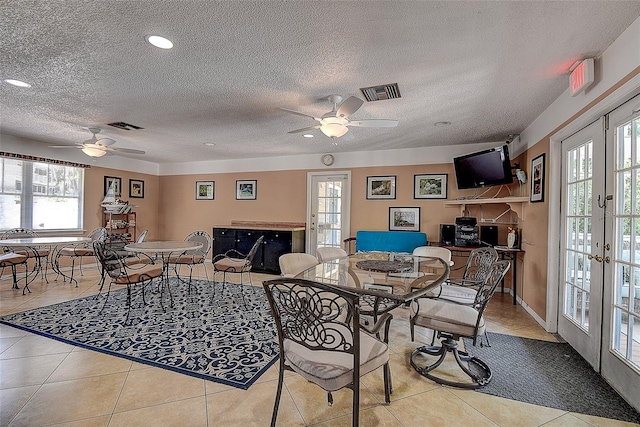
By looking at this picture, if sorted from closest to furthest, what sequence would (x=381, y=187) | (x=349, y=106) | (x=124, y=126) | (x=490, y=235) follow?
1. (x=349, y=106)
2. (x=124, y=126)
3. (x=490, y=235)
4. (x=381, y=187)

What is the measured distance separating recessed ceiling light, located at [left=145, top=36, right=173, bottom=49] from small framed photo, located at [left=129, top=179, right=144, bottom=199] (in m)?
5.68

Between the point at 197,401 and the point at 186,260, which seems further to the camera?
the point at 186,260

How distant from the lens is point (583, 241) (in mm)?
2686

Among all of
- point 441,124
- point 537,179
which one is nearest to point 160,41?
point 441,124

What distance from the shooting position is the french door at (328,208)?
5.96m

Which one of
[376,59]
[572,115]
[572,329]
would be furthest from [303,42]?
[572,329]

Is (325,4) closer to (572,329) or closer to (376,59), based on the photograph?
(376,59)

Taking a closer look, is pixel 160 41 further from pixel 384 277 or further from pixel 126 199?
pixel 126 199

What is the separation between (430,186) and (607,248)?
318 cm

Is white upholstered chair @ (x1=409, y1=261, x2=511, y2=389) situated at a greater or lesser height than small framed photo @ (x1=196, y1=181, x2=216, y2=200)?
lesser

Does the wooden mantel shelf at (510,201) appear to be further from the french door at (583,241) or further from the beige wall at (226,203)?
the beige wall at (226,203)

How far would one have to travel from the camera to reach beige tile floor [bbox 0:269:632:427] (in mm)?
1779

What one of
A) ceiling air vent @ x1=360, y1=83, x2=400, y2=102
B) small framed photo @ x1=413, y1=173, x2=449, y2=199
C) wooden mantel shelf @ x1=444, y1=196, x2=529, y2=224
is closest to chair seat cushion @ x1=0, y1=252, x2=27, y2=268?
ceiling air vent @ x1=360, y1=83, x2=400, y2=102

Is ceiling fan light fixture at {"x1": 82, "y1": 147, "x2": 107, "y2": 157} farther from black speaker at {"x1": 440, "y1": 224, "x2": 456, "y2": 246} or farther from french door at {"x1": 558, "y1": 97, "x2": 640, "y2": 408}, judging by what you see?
french door at {"x1": 558, "y1": 97, "x2": 640, "y2": 408}
